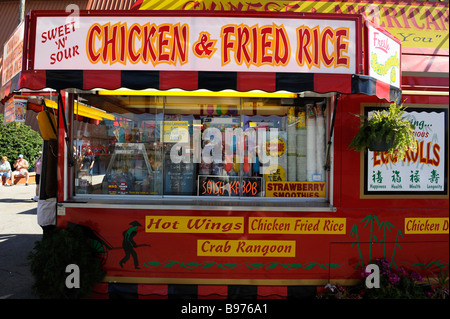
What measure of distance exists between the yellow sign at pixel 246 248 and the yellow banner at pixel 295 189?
0.64 metres

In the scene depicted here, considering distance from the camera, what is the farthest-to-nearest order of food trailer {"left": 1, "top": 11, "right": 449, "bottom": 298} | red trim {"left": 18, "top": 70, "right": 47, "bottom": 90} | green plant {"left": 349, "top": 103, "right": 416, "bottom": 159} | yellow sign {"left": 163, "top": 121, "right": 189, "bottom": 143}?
1. yellow sign {"left": 163, "top": 121, "right": 189, "bottom": 143}
2. green plant {"left": 349, "top": 103, "right": 416, "bottom": 159}
3. food trailer {"left": 1, "top": 11, "right": 449, "bottom": 298}
4. red trim {"left": 18, "top": 70, "right": 47, "bottom": 90}

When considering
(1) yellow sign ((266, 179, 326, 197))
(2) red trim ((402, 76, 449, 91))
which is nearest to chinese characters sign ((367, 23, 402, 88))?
(2) red trim ((402, 76, 449, 91))

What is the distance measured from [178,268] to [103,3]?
4.14 metres

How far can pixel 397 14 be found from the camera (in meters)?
4.32

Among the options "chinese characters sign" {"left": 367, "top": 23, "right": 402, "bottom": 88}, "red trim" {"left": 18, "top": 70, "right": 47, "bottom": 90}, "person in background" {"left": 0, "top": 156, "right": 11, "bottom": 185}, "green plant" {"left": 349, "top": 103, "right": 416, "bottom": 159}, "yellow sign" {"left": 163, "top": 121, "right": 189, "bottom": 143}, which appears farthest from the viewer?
"person in background" {"left": 0, "top": 156, "right": 11, "bottom": 185}

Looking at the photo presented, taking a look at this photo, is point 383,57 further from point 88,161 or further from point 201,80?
point 88,161

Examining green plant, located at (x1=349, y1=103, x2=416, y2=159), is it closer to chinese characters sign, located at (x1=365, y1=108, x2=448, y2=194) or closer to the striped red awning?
chinese characters sign, located at (x1=365, y1=108, x2=448, y2=194)

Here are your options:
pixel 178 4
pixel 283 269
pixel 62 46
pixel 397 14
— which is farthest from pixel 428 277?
pixel 62 46

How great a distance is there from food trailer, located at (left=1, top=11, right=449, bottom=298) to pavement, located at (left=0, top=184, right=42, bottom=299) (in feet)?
4.43

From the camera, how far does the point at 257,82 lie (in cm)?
327

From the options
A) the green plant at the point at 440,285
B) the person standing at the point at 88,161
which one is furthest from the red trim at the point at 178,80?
the green plant at the point at 440,285

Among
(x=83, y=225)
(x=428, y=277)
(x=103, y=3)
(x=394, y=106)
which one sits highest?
(x=103, y=3)

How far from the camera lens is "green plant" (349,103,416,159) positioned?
3.60 metres
